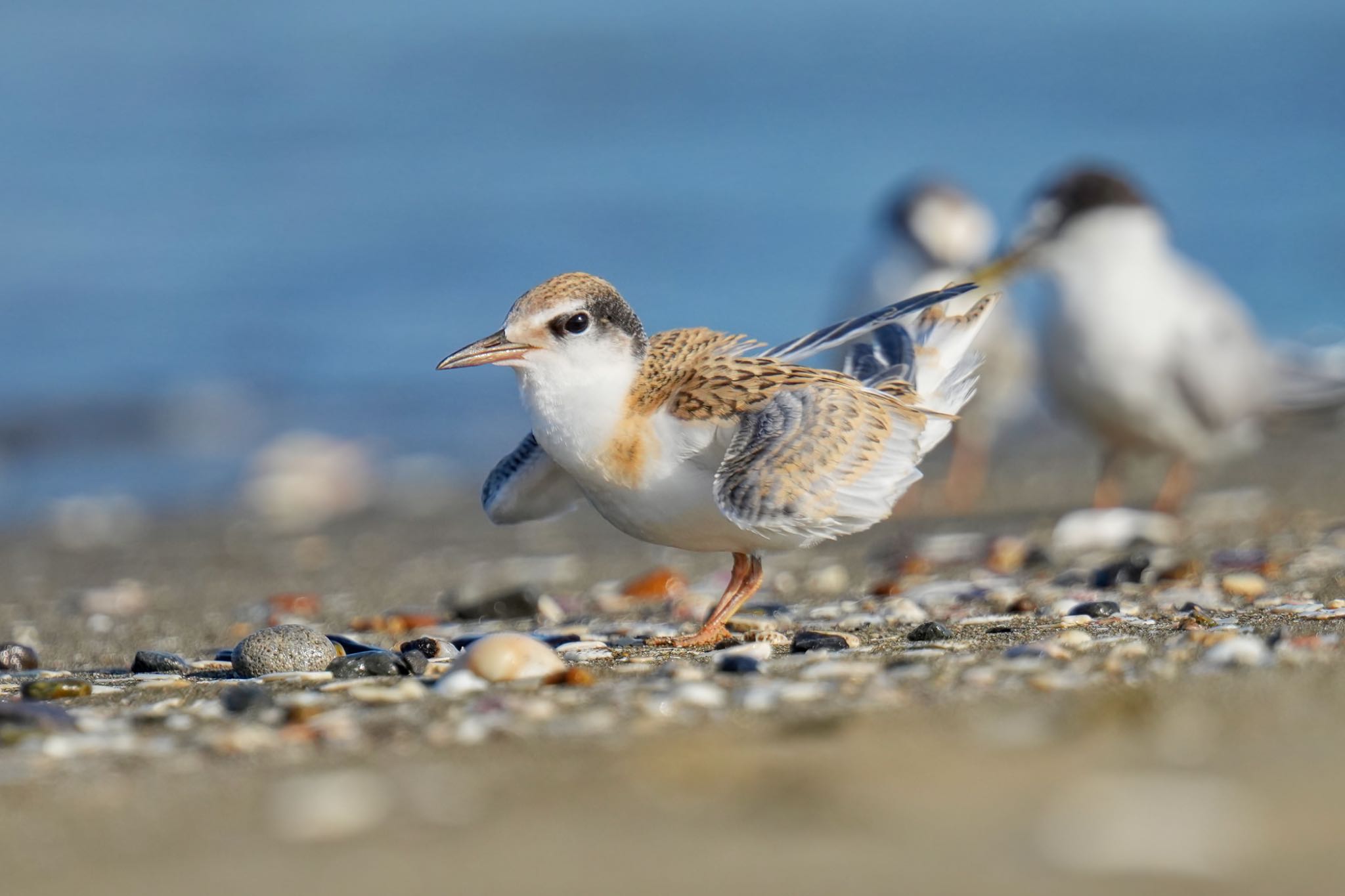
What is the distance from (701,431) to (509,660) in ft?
2.98

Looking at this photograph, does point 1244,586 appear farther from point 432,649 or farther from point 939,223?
point 939,223

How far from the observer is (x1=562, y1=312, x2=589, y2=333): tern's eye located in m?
4.40

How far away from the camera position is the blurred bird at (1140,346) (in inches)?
324

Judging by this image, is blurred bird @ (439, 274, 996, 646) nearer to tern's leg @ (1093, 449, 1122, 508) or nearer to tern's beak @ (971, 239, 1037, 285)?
tern's leg @ (1093, 449, 1122, 508)

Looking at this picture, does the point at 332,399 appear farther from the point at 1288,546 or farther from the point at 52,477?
the point at 1288,546

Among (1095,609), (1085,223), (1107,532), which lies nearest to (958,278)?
(1085,223)

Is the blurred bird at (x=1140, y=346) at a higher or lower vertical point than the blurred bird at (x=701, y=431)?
higher

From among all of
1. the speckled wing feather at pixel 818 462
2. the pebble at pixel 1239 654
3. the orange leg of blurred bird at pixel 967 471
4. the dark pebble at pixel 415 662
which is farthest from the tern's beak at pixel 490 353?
the orange leg of blurred bird at pixel 967 471

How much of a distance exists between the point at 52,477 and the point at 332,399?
2.60 m

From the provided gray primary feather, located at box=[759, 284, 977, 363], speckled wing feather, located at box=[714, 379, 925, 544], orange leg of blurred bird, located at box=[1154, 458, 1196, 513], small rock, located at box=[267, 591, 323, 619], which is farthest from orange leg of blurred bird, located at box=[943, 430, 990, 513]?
speckled wing feather, located at box=[714, 379, 925, 544]

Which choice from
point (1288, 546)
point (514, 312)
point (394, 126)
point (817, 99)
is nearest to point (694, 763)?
point (514, 312)

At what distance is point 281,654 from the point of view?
4.11 meters

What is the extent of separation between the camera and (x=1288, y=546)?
5.89 meters

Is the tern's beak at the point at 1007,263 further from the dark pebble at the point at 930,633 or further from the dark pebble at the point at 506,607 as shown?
the dark pebble at the point at 930,633
